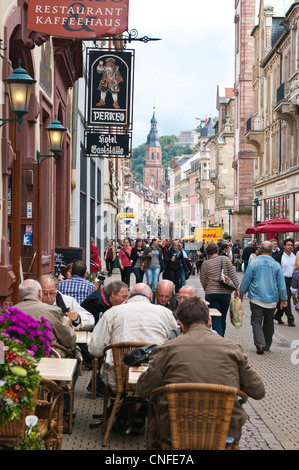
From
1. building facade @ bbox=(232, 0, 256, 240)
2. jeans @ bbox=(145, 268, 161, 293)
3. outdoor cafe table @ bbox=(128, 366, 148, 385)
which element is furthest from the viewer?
building facade @ bbox=(232, 0, 256, 240)

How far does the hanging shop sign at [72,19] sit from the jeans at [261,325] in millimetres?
4794

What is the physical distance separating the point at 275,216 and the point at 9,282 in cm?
3321

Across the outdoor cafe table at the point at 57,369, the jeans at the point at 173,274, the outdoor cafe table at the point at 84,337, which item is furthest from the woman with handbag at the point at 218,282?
the jeans at the point at 173,274

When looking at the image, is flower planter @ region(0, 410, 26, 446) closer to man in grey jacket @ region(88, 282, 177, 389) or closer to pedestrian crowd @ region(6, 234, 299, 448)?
pedestrian crowd @ region(6, 234, 299, 448)

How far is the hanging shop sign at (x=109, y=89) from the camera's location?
56.1 feet

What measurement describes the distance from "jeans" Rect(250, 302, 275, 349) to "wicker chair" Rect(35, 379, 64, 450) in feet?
21.4

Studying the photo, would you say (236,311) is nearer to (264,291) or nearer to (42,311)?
(264,291)

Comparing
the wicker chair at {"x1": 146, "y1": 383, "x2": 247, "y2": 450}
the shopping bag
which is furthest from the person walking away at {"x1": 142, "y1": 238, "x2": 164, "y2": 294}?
the wicker chair at {"x1": 146, "y1": 383, "x2": 247, "y2": 450}

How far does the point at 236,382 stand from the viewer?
15.7 feet

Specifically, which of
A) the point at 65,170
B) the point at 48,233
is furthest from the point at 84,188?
the point at 48,233

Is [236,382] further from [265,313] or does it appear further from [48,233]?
[48,233]

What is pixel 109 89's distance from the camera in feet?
56.5

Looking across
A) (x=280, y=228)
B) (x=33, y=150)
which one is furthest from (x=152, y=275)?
(x=280, y=228)

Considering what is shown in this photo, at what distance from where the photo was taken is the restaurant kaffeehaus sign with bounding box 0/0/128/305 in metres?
10.2
